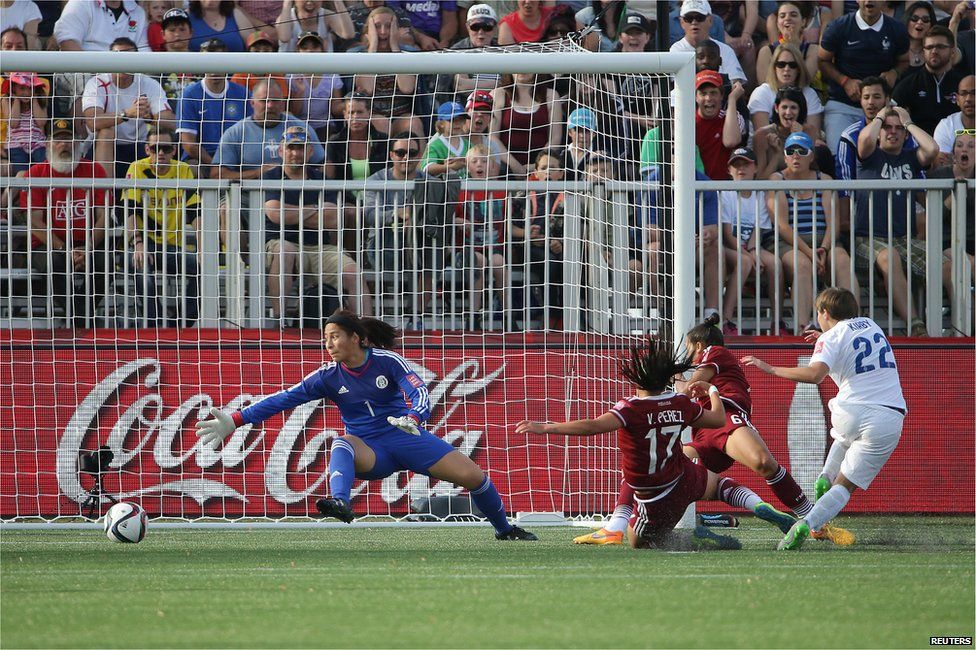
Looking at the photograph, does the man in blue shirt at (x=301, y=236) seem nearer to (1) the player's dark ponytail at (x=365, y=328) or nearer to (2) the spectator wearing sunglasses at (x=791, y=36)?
(1) the player's dark ponytail at (x=365, y=328)

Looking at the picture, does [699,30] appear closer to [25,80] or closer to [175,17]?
[175,17]

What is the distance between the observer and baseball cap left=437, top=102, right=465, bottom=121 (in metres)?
11.4

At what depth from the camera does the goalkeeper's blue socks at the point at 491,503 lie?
28.8ft

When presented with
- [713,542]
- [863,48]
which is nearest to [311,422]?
[713,542]

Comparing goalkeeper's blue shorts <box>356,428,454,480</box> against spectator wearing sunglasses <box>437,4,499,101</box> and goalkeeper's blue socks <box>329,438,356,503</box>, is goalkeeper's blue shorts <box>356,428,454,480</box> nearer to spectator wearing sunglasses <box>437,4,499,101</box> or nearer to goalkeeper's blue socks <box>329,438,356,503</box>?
goalkeeper's blue socks <box>329,438,356,503</box>

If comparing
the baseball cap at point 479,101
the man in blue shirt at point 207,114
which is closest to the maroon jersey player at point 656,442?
the baseball cap at point 479,101

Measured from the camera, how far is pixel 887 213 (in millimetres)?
11484

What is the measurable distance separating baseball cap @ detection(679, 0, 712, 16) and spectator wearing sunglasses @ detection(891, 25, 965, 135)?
2178 millimetres

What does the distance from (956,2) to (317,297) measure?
816 cm

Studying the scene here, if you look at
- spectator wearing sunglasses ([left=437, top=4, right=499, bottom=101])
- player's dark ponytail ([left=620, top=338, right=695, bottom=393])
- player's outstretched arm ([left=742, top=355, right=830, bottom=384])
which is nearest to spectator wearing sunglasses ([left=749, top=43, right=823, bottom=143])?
spectator wearing sunglasses ([left=437, top=4, right=499, bottom=101])

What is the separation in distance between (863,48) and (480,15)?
4.03 meters

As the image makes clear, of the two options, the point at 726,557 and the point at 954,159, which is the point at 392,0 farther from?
the point at 726,557

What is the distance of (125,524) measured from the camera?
838 centimetres

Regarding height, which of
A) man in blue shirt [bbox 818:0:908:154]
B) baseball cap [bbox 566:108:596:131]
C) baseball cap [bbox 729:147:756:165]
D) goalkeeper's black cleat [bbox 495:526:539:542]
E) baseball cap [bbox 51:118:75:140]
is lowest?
goalkeeper's black cleat [bbox 495:526:539:542]
